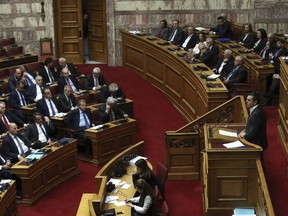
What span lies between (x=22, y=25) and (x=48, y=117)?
5.44 meters

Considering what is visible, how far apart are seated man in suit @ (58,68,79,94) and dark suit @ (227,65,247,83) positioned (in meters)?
3.45

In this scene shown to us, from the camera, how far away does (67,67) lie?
14.1m

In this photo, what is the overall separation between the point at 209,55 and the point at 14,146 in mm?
5121

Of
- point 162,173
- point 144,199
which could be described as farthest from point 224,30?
point 144,199

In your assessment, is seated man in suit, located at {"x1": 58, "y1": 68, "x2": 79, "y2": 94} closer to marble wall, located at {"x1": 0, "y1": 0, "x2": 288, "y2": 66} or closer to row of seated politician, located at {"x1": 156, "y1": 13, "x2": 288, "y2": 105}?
row of seated politician, located at {"x1": 156, "y1": 13, "x2": 288, "y2": 105}

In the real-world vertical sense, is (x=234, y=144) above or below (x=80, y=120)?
above

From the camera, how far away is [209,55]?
44.4 ft

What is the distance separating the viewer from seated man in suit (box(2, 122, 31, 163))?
10.3 metres

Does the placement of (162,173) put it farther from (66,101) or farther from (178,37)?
(178,37)

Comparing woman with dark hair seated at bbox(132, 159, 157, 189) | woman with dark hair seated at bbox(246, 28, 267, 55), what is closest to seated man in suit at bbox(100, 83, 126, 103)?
woman with dark hair seated at bbox(246, 28, 267, 55)

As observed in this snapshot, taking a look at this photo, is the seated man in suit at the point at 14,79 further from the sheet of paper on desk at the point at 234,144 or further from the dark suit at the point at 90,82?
the sheet of paper on desk at the point at 234,144

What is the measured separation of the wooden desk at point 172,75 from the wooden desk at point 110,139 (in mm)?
1384

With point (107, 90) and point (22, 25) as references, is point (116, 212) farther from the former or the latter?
point (22, 25)

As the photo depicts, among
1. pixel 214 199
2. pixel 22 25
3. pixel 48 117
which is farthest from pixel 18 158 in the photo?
pixel 22 25
